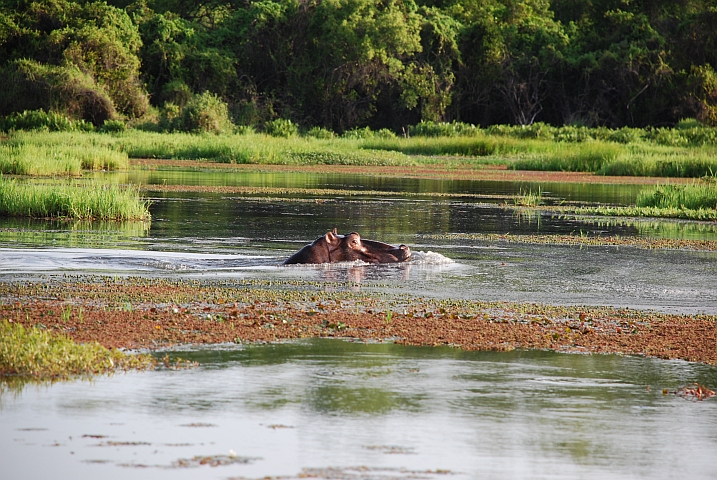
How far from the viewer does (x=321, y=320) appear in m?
10.1

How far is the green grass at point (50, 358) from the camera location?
7.74m

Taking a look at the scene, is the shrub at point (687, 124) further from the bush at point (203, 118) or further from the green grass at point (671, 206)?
the green grass at point (671, 206)

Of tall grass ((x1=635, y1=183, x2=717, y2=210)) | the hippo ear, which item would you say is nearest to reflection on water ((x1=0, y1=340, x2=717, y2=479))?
the hippo ear

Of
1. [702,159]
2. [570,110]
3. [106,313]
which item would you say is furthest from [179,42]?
[106,313]

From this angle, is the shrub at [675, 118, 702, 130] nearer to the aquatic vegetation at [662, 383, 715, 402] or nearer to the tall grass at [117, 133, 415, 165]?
the tall grass at [117, 133, 415, 165]

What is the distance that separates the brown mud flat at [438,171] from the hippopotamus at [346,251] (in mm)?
22863

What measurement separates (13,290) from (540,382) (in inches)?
232

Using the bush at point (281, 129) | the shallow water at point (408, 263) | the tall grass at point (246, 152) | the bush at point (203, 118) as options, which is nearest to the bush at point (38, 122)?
the tall grass at point (246, 152)

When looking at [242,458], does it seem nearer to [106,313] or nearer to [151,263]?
[106,313]

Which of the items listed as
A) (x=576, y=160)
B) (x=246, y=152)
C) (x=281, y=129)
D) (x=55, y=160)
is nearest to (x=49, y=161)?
(x=55, y=160)

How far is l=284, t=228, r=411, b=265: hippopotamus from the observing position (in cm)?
1445

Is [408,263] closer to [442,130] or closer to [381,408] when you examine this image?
[381,408]

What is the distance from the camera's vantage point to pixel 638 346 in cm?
935

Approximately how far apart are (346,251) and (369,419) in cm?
782
